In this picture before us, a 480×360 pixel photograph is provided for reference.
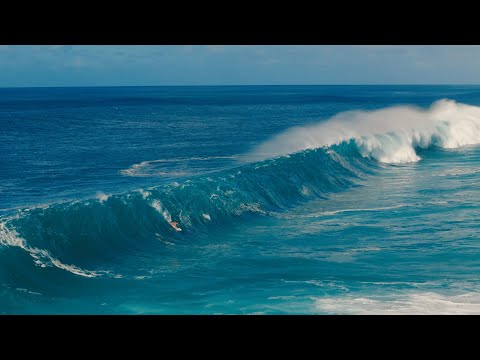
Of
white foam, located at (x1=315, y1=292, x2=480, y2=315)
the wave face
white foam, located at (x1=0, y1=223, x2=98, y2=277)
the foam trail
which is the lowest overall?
white foam, located at (x1=315, y1=292, x2=480, y2=315)

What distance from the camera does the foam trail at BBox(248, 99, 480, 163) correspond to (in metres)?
30.3

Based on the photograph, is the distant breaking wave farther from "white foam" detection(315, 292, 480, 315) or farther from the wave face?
"white foam" detection(315, 292, 480, 315)

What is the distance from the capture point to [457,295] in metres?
10.8

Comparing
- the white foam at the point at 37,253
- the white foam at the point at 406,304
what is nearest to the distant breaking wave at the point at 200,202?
the white foam at the point at 37,253

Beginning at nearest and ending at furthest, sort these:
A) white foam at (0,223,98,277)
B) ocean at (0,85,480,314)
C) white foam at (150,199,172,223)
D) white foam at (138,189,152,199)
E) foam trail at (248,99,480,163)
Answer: ocean at (0,85,480,314), white foam at (0,223,98,277), white foam at (150,199,172,223), white foam at (138,189,152,199), foam trail at (248,99,480,163)

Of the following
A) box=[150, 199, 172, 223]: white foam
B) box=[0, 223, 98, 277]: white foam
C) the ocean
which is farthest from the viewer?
box=[150, 199, 172, 223]: white foam

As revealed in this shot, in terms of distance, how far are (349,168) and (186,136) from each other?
17705 mm

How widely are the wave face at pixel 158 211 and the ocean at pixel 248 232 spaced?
43 mm

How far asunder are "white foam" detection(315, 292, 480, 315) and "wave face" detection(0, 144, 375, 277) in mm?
5362

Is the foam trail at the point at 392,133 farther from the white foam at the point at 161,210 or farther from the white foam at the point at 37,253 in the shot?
the white foam at the point at 37,253

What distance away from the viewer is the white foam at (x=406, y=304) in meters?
9.98

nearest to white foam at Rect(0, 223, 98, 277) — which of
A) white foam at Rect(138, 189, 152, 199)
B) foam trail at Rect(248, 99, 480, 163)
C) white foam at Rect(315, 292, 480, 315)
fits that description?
white foam at Rect(138, 189, 152, 199)
